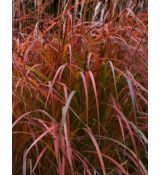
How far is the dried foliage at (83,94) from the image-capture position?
4.39 ft

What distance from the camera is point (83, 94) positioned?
4.69 feet

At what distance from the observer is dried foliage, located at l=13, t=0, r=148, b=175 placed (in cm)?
134
